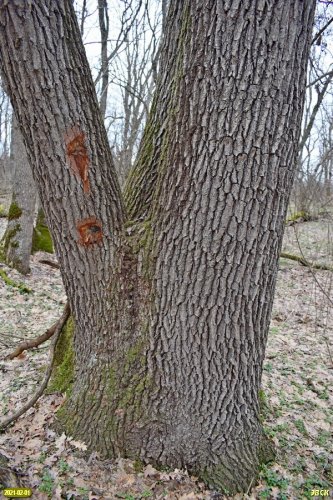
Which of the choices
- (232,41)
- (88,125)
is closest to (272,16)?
(232,41)

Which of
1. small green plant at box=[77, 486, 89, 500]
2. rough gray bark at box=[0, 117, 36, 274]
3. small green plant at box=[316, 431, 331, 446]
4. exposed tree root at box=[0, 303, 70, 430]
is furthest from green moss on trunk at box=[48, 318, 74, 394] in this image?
rough gray bark at box=[0, 117, 36, 274]

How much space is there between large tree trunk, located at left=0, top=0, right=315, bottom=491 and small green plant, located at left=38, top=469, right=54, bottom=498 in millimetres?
286

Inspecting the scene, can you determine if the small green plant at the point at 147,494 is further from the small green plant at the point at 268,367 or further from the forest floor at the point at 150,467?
the small green plant at the point at 268,367

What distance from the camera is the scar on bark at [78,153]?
5.87 feet

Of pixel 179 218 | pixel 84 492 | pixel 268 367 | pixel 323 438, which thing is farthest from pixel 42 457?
pixel 268 367

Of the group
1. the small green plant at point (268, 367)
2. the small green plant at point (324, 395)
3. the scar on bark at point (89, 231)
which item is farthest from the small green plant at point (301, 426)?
the scar on bark at point (89, 231)

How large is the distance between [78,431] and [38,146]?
1.81m

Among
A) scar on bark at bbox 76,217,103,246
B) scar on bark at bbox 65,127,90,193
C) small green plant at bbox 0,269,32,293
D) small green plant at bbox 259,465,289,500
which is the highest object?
scar on bark at bbox 65,127,90,193

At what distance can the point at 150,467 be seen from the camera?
2.17m

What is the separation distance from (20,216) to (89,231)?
16.8 ft

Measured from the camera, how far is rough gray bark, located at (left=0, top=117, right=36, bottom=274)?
639 cm

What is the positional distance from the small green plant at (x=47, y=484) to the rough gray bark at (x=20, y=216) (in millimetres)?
4810

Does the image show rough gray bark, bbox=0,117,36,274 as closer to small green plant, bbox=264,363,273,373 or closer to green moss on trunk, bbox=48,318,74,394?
green moss on trunk, bbox=48,318,74,394

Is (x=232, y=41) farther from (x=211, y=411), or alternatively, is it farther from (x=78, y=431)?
(x=78, y=431)
